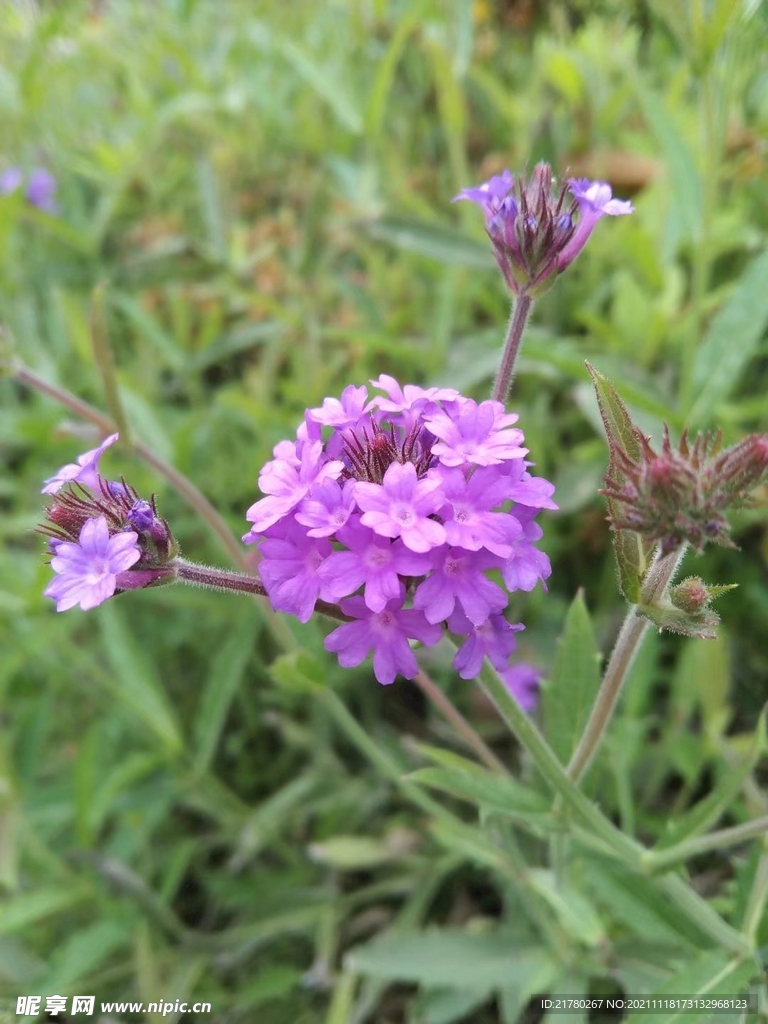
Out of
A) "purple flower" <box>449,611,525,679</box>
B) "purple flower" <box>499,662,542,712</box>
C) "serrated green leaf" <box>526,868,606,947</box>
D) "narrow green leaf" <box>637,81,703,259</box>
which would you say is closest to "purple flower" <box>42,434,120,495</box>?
"purple flower" <box>449,611,525,679</box>

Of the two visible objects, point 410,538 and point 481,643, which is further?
point 481,643

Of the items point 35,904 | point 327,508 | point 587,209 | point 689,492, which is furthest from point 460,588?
point 35,904

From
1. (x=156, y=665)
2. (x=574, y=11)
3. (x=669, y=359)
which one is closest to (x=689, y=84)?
(x=574, y=11)

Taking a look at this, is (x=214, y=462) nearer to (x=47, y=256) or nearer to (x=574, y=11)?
(x=47, y=256)

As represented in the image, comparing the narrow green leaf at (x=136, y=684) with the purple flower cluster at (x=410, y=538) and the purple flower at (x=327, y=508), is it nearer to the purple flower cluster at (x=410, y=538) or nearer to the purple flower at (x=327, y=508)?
the purple flower cluster at (x=410, y=538)

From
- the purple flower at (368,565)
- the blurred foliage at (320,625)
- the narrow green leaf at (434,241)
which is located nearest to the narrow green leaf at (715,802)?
the blurred foliage at (320,625)

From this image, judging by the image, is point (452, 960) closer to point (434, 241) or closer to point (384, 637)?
point (384, 637)
